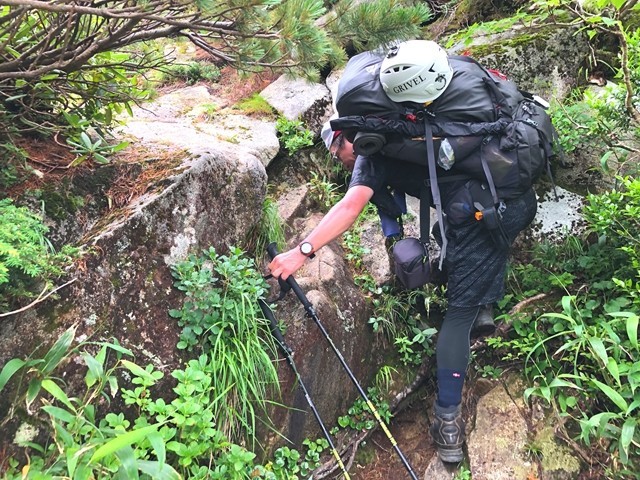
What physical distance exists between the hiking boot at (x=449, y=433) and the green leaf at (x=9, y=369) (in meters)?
2.94

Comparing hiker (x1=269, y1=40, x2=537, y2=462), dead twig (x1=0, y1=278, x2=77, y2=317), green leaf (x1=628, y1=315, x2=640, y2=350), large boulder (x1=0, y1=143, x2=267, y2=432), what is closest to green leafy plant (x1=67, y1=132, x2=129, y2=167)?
large boulder (x1=0, y1=143, x2=267, y2=432)

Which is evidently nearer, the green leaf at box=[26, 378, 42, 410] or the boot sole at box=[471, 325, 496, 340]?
the green leaf at box=[26, 378, 42, 410]

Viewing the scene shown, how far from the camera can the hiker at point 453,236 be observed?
3445 millimetres

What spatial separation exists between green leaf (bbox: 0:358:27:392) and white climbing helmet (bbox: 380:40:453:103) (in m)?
2.85

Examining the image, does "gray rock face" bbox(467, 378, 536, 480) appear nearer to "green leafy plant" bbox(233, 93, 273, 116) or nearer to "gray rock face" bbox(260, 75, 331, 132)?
"gray rock face" bbox(260, 75, 331, 132)

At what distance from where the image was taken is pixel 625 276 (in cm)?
363

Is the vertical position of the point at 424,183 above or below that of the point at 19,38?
below

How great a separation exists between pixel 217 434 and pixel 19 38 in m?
2.92

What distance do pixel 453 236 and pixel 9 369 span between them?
3.05 metres

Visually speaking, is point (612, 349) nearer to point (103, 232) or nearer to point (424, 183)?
point (424, 183)

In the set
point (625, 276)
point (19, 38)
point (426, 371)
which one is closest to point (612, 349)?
point (625, 276)

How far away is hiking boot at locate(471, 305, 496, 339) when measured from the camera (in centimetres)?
402

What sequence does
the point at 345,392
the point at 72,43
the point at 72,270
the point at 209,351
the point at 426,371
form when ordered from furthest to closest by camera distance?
the point at 426,371, the point at 345,392, the point at 209,351, the point at 72,43, the point at 72,270

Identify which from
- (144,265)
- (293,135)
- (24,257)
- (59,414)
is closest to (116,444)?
(59,414)
